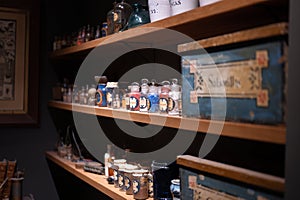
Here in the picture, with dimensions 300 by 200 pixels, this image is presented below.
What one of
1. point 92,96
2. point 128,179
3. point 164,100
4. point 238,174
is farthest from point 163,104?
point 92,96

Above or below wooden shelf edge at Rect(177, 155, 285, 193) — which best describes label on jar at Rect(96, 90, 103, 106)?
above

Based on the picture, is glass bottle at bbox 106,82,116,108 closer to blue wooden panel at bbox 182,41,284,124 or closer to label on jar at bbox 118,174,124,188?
label on jar at bbox 118,174,124,188

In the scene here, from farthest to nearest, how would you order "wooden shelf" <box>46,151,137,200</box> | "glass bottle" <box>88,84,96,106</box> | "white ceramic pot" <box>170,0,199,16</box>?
"glass bottle" <box>88,84,96,106</box> < "wooden shelf" <box>46,151,137,200</box> < "white ceramic pot" <box>170,0,199,16</box>

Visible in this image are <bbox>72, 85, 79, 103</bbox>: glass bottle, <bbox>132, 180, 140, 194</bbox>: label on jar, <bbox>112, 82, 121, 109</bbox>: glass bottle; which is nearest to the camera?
<bbox>132, 180, 140, 194</bbox>: label on jar

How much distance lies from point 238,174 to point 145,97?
2.34 feet

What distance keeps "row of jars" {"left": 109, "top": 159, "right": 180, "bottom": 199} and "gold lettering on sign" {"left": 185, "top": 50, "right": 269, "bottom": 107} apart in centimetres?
47

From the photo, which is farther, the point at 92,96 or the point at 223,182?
the point at 92,96

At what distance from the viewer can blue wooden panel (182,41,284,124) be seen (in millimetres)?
901

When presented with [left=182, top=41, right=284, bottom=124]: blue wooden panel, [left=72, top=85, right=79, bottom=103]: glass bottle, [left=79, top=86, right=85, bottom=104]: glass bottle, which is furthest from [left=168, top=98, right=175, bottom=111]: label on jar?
[left=72, top=85, right=79, bottom=103]: glass bottle

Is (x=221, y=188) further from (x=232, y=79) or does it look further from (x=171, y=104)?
(x=171, y=104)

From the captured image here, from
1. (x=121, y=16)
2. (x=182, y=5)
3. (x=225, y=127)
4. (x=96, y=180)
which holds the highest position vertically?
(x=121, y=16)

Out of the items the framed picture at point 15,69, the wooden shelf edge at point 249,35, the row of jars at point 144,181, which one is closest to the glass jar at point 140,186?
the row of jars at point 144,181

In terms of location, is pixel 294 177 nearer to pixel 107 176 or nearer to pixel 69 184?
pixel 107 176

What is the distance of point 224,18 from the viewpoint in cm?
116
